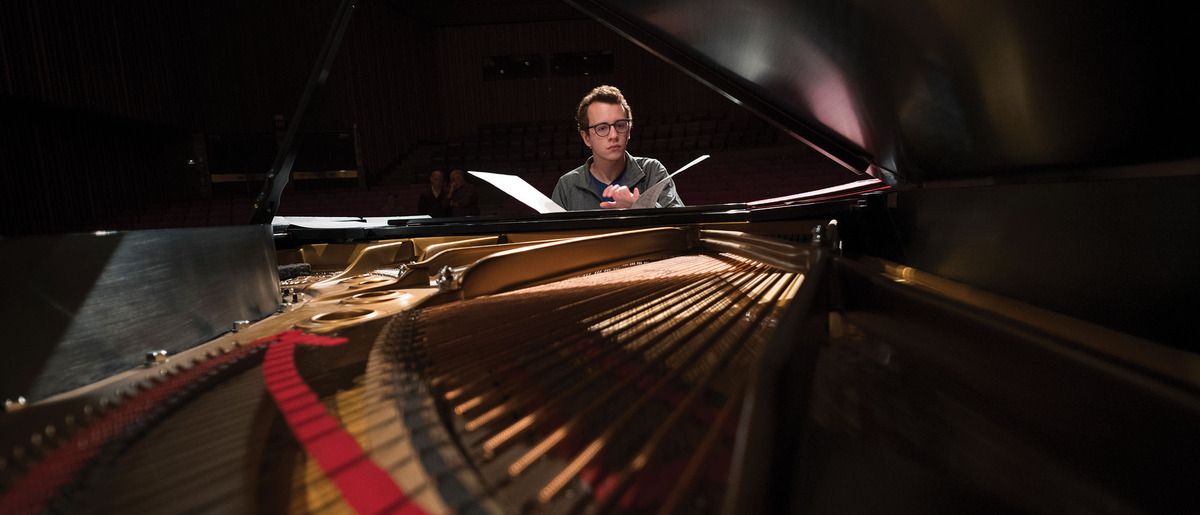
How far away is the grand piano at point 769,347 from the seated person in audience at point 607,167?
1586 mm

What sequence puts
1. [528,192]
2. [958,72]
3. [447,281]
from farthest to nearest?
[528,192], [447,281], [958,72]

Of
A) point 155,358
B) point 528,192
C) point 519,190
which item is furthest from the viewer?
point 528,192

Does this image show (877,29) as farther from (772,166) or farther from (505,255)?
(772,166)

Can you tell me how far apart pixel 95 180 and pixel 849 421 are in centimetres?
1141

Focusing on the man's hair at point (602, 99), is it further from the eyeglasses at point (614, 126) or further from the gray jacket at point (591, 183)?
the gray jacket at point (591, 183)

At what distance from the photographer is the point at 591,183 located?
3.32 meters

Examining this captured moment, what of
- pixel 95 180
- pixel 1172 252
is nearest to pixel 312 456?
pixel 1172 252

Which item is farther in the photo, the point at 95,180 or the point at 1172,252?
the point at 95,180

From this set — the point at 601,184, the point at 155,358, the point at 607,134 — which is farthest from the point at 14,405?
the point at 601,184

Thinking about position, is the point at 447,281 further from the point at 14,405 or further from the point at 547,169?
the point at 547,169

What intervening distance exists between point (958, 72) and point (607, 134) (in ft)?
7.28

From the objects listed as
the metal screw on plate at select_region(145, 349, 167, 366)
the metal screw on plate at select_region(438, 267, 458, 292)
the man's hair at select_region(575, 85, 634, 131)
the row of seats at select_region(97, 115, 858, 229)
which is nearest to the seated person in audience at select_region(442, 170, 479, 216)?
the row of seats at select_region(97, 115, 858, 229)

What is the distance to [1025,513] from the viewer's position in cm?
48

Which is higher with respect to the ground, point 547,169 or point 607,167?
point 547,169
